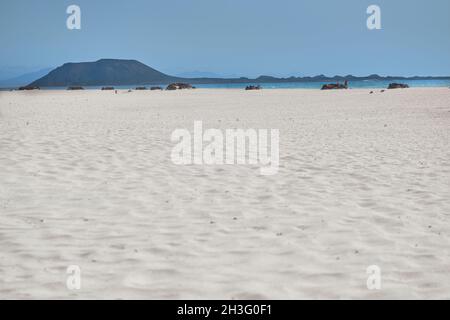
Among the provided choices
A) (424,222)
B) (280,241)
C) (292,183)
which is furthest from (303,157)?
(280,241)

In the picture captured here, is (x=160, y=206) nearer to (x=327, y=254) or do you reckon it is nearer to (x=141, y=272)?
(x=141, y=272)

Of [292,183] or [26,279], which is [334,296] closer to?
[26,279]

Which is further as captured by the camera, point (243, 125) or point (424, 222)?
point (243, 125)

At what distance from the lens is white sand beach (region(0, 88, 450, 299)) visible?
4.70 m

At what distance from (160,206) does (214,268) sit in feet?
8.62

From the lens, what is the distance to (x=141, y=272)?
16.2 ft

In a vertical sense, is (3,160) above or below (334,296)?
above

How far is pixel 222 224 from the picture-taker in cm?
656

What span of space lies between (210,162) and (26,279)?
6.69 m

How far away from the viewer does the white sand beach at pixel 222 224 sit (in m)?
4.70

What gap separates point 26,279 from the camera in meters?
4.78
